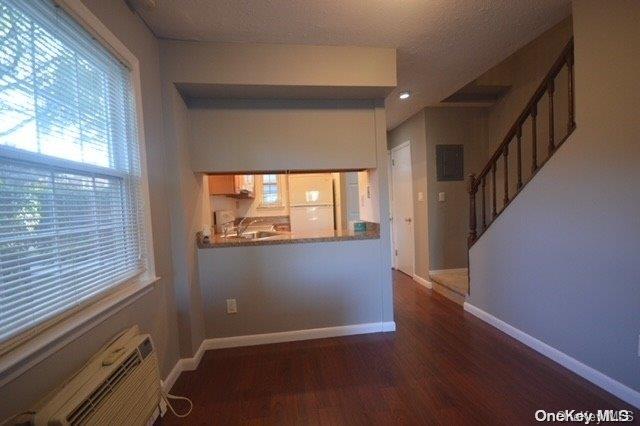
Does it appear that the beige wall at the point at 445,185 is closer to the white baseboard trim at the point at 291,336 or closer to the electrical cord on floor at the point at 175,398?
the white baseboard trim at the point at 291,336

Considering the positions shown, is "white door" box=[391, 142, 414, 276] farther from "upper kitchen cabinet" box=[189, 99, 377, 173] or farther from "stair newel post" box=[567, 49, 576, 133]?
"stair newel post" box=[567, 49, 576, 133]

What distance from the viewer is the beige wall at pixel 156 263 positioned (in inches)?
42.2

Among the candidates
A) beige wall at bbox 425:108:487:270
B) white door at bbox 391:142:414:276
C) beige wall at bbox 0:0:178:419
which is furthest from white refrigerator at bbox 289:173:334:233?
beige wall at bbox 0:0:178:419

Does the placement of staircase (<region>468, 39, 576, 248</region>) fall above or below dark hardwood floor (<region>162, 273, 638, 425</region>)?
above

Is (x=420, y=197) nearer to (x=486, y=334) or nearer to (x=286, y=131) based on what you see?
(x=486, y=334)

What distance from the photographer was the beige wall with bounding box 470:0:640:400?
1.51 metres

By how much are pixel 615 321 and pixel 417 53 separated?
2263mm

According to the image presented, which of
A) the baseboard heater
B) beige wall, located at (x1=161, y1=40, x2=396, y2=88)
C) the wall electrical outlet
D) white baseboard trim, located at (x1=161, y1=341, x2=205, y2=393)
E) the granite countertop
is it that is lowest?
white baseboard trim, located at (x1=161, y1=341, x2=205, y2=393)

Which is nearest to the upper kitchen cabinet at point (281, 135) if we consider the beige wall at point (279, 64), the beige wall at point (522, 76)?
the beige wall at point (279, 64)

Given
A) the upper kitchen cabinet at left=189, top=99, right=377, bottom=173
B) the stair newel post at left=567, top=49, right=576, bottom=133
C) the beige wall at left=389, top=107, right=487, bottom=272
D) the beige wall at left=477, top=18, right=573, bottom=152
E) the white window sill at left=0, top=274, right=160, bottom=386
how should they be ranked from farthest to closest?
the beige wall at left=389, top=107, right=487, bottom=272
the beige wall at left=477, top=18, right=573, bottom=152
the upper kitchen cabinet at left=189, top=99, right=377, bottom=173
the stair newel post at left=567, top=49, right=576, bottom=133
the white window sill at left=0, top=274, right=160, bottom=386

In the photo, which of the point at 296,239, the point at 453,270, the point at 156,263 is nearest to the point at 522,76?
the point at 453,270

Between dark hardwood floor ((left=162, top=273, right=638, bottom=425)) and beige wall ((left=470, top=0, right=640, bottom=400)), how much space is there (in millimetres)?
301

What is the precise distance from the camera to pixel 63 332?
1.04 m

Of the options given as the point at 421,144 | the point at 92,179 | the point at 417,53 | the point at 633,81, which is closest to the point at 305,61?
the point at 417,53
